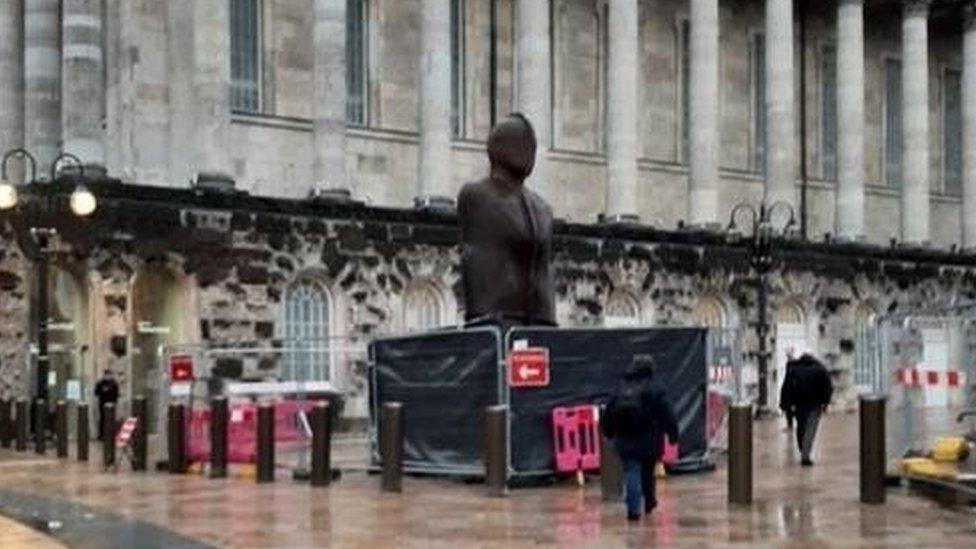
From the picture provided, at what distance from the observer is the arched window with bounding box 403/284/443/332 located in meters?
40.9

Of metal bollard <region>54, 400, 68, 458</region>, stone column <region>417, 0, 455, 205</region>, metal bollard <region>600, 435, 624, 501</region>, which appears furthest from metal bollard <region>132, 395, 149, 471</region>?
stone column <region>417, 0, 455, 205</region>

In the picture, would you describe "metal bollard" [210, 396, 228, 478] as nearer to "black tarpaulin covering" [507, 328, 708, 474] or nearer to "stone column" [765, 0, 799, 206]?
A: "black tarpaulin covering" [507, 328, 708, 474]

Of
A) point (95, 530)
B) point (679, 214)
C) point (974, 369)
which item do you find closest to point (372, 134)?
point (679, 214)

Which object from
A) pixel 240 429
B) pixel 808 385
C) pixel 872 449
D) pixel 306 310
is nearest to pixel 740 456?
pixel 872 449

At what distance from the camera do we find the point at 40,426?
99.4 ft

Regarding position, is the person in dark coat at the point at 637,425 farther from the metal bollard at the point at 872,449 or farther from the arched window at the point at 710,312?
the arched window at the point at 710,312

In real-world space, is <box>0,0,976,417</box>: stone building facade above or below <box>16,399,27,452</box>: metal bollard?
above

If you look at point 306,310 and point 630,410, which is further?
point 306,310

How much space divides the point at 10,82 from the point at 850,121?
28.1 m

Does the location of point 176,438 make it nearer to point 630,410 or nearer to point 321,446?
point 321,446

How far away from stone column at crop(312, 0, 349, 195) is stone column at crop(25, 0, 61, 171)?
8.19 meters

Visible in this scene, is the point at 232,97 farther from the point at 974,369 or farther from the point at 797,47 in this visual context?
the point at 974,369

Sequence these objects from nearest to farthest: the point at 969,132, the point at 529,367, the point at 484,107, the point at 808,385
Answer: the point at 529,367 → the point at 808,385 → the point at 484,107 → the point at 969,132

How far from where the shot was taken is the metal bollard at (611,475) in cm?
2006
